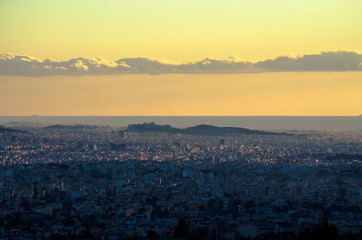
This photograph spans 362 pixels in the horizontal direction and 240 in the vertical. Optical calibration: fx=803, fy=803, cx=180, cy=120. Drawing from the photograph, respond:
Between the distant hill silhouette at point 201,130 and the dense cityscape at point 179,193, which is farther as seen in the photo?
the distant hill silhouette at point 201,130

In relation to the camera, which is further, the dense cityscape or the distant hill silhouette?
the distant hill silhouette

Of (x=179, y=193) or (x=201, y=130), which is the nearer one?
(x=179, y=193)

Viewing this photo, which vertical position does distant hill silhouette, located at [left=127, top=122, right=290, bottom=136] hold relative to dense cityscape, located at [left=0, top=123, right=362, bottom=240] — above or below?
above

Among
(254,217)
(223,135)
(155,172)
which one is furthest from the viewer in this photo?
(223,135)

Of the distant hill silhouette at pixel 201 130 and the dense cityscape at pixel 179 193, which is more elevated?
the distant hill silhouette at pixel 201 130

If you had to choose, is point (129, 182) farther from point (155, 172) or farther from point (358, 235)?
point (358, 235)

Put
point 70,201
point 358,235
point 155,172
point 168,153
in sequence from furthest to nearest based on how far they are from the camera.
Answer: point 168,153
point 155,172
point 70,201
point 358,235

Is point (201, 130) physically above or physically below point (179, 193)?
above

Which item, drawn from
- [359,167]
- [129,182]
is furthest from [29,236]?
[359,167]
